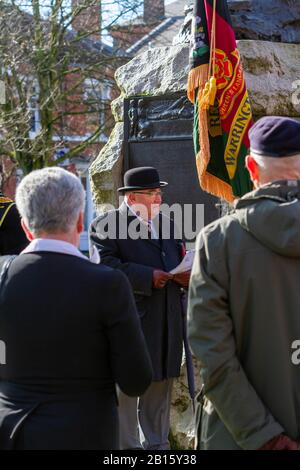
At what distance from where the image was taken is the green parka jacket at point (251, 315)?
2.44 meters

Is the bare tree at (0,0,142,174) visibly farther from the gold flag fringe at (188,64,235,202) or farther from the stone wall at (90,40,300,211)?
the gold flag fringe at (188,64,235,202)

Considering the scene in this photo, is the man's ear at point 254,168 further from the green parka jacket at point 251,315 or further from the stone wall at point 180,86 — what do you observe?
the stone wall at point 180,86

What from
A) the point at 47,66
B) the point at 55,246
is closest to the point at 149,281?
the point at 55,246

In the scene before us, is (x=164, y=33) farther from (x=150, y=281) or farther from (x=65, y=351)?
(x=65, y=351)

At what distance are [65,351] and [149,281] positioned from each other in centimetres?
189

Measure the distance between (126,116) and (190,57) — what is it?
2.55 ft

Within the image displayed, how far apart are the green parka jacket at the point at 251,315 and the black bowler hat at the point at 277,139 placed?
0.39ft

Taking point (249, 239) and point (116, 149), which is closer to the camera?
point (249, 239)

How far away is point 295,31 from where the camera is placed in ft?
18.4

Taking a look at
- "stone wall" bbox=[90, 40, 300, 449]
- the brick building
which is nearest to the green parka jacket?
"stone wall" bbox=[90, 40, 300, 449]

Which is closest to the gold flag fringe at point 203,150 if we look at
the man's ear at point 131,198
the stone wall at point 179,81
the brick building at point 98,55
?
the stone wall at point 179,81

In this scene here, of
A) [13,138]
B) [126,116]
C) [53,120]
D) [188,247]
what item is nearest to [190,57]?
[126,116]

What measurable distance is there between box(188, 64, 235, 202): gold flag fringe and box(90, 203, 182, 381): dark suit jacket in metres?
0.58
